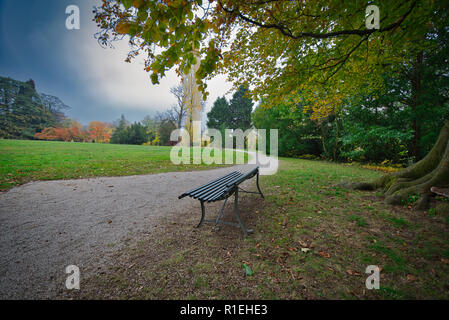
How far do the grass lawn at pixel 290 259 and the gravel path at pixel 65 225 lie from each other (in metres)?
0.39

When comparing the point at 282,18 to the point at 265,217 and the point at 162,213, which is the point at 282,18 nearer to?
the point at 265,217

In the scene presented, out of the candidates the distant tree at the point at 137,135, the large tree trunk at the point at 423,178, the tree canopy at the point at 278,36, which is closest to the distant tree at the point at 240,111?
the distant tree at the point at 137,135

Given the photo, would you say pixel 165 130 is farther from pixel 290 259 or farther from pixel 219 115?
pixel 290 259

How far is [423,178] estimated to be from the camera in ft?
12.3

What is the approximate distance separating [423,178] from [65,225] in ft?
24.8

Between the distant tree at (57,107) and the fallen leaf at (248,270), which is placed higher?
the distant tree at (57,107)

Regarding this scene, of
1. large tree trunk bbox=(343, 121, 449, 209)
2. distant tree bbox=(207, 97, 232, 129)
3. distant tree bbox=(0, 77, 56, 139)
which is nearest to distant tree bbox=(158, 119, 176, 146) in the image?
distant tree bbox=(207, 97, 232, 129)

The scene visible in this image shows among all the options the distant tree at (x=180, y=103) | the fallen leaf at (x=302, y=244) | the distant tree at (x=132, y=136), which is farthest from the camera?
the distant tree at (x=132, y=136)

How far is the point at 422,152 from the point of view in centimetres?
875

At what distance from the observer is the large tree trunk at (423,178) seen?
3.42m

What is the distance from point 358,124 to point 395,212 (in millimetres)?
9017

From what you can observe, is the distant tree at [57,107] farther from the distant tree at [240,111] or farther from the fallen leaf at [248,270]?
the fallen leaf at [248,270]

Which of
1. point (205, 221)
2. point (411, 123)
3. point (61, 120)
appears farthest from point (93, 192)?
point (61, 120)
